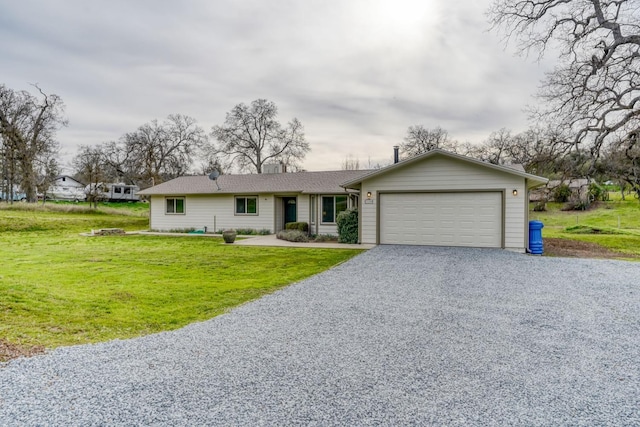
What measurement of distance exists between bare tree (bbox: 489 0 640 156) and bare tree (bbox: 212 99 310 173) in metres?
21.6

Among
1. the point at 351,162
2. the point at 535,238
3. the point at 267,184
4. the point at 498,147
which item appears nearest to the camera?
the point at 535,238

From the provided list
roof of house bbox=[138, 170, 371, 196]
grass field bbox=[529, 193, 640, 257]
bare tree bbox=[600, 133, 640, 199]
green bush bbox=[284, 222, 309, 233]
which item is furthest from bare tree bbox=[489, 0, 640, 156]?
green bush bbox=[284, 222, 309, 233]

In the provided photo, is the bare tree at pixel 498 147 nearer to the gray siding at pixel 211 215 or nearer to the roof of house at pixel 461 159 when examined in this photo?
the roof of house at pixel 461 159

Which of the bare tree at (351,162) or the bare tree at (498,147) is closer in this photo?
the bare tree at (498,147)

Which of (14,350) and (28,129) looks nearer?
(14,350)

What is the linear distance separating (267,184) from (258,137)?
16622 millimetres

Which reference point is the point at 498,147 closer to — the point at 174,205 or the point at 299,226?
the point at 299,226

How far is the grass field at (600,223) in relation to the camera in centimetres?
1600

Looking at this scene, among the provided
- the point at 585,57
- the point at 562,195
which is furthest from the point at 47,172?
the point at 562,195

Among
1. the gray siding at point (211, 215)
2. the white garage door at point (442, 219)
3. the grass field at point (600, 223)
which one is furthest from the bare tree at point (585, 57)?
the gray siding at point (211, 215)

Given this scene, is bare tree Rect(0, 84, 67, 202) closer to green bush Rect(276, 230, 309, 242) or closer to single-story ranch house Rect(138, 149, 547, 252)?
green bush Rect(276, 230, 309, 242)

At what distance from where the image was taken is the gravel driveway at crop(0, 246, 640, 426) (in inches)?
105

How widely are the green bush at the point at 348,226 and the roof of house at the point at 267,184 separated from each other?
7.44 feet

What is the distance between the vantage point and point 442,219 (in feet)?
41.1
